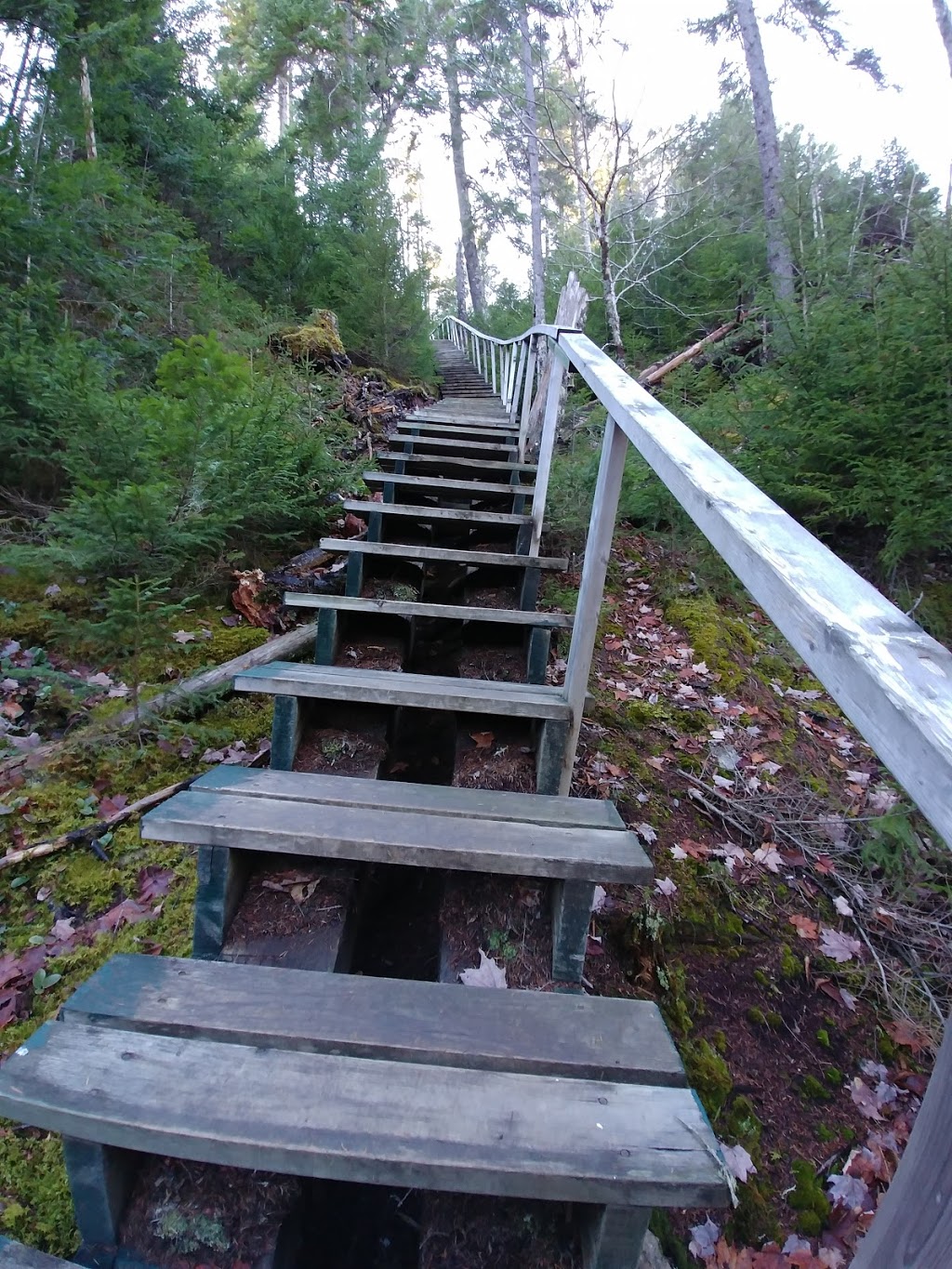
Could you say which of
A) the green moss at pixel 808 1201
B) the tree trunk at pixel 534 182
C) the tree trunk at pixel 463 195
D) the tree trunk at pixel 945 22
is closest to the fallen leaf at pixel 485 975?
the green moss at pixel 808 1201

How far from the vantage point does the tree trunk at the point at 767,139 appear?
8250 millimetres

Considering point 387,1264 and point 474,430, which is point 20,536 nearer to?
point 474,430

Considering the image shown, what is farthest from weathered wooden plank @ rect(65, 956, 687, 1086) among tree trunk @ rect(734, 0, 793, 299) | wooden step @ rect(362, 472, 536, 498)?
tree trunk @ rect(734, 0, 793, 299)

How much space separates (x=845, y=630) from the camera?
781 mm

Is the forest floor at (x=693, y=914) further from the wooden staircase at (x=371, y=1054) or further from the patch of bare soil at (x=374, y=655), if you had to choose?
the patch of bare soil at (x=374, y=655)

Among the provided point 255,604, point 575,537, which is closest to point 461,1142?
point 255,604

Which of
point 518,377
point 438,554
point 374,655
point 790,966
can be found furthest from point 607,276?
point 790,966

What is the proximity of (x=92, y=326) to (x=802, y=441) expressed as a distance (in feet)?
18.5

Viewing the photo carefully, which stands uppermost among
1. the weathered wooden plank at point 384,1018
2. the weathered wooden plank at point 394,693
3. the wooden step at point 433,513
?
the wooden step at point 433,513

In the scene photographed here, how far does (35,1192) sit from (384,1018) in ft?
3.29

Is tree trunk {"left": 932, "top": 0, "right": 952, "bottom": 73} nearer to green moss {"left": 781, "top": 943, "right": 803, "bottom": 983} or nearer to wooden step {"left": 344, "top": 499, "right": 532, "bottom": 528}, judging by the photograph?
wooden step {"left": 344, "top": 499, "right": 532, "bottom": 528}

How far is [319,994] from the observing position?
1.33 meters

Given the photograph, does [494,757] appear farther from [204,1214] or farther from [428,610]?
[204,1214]

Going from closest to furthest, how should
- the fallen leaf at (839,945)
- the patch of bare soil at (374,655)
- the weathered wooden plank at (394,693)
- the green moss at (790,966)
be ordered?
the weathered wooden plank at (394,693) < the green moss at (790,966) < the fallen leaf at (839,945) < the patch of bare soil at (374,655)
